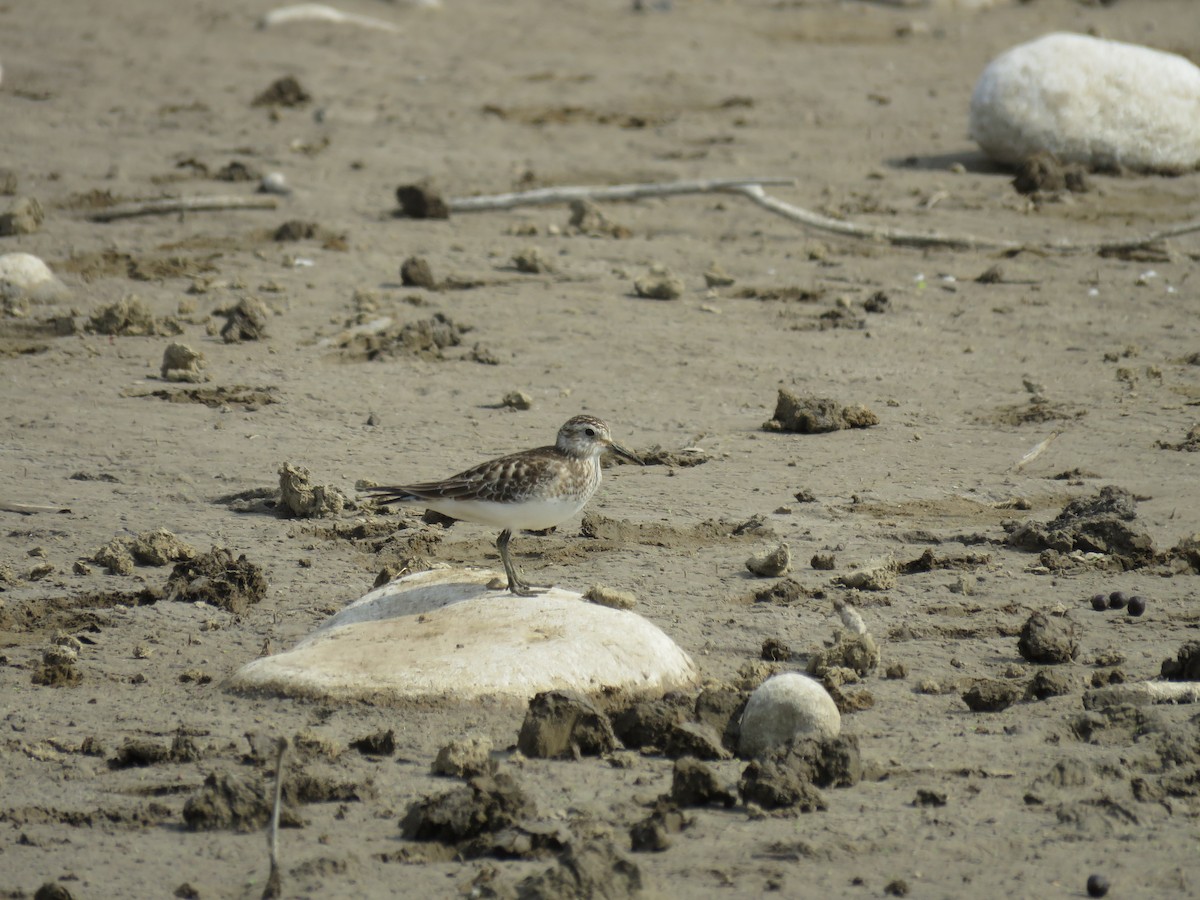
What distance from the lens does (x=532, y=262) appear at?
42.3 ft

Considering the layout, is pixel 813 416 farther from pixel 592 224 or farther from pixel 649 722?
pixel 592 224

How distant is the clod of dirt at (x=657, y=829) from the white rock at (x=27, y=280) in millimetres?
8483

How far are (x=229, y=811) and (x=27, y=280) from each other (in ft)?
26.0

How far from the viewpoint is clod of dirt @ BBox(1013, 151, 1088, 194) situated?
15.2 metres

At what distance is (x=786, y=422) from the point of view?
9883mm

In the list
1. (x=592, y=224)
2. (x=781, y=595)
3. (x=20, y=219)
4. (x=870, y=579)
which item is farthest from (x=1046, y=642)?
(x=20, y=219)

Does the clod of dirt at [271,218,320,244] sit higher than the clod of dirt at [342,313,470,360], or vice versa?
the clod of dirt at [271,218,320,244]

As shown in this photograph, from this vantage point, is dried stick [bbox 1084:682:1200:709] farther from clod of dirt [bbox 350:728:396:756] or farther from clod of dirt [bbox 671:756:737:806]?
clod of dirt [bbox 350:728:396:756]

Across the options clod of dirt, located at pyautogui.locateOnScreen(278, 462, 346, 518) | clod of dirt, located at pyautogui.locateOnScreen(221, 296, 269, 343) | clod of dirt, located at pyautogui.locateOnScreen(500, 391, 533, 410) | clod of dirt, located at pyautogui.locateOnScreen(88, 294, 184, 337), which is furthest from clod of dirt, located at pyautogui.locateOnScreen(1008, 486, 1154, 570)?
clod of dirt, located at pyautogui.locateOnScreen(88, 294, 184, 337)

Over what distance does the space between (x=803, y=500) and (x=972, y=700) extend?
2590 mm

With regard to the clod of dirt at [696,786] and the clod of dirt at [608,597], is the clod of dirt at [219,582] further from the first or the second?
the clod of dirt at [696,786]

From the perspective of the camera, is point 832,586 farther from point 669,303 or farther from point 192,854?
point 669,303

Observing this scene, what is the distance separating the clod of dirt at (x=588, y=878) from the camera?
4.61 m

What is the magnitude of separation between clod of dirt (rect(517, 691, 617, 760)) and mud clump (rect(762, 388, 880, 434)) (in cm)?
430
